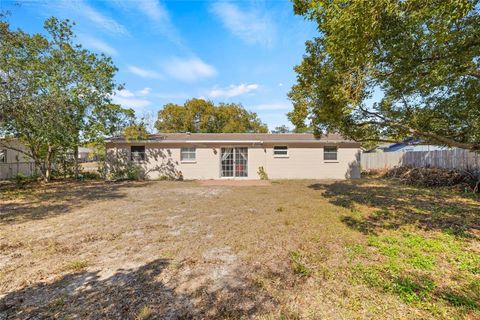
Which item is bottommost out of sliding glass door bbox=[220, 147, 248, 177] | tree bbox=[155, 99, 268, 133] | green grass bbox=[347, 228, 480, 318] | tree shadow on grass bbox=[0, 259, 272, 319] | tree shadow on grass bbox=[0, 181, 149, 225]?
green grass bbox=[347, 228, 480, 318]

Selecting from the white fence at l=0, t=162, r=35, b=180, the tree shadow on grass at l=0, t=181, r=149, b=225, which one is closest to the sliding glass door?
the tree shadow on grass at l=0, t=181, r=149, b=225

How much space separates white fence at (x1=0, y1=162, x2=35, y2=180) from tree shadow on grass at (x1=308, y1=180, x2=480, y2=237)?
72.3 feet

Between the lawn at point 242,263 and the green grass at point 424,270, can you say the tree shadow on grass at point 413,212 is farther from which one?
the green grass at point 424,270

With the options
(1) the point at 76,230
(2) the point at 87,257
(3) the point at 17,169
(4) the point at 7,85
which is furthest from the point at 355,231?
(3) the point at 17,169

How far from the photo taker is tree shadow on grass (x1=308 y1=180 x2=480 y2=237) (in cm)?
534

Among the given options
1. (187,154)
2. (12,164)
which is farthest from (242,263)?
(12,164)

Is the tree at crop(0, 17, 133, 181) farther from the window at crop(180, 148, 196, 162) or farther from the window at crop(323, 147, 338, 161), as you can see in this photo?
the window at crop(323, 147, 338, 161)

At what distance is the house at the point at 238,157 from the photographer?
14594mm

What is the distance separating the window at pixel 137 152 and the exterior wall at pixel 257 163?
23 centimetres

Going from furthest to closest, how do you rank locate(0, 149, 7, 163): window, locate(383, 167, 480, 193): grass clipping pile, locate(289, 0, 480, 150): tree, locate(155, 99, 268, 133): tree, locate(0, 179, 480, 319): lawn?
locate(155, 99, 268, 133): tree
locate(0, 149, 7, 163): window
locate(383, 167, 480, 193): grass clipping pile
locate(289, 0, 480, 150): tree
locate(0, 179, 480, 319): lawn

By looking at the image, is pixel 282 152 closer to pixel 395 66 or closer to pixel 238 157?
pixel 238 157

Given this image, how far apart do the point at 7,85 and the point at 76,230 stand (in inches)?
281

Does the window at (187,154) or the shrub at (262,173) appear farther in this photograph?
the window at (187,154)

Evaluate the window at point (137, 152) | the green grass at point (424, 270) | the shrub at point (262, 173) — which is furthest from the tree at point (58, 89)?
the green grass at point (424, 270)
